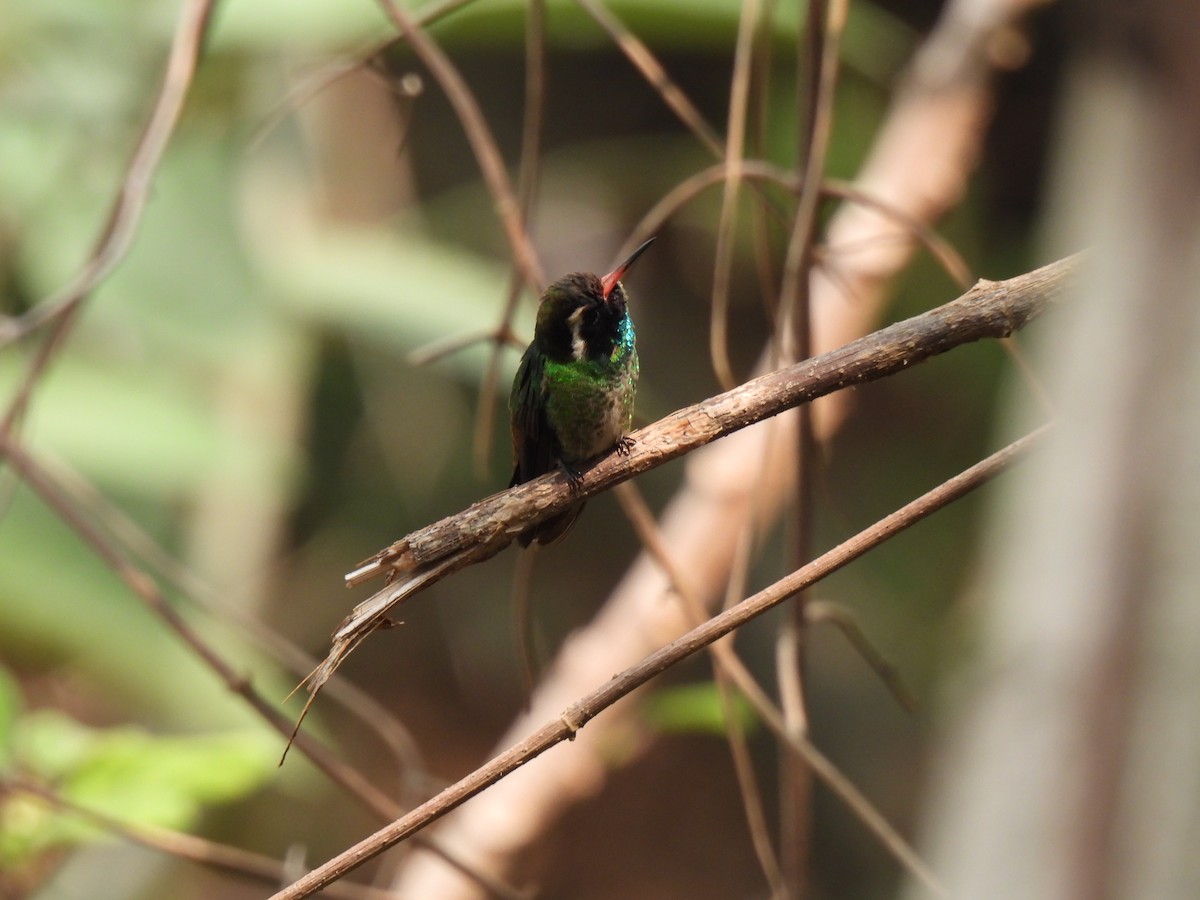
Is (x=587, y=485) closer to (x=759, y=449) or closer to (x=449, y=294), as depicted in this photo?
(x=759, y=449)

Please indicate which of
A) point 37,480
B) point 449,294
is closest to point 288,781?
point 449,294

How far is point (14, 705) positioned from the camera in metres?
2.99

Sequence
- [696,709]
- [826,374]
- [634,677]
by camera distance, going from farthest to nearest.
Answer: [696,709], [826,374], [634,677]

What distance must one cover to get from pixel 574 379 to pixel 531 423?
0.13 metres

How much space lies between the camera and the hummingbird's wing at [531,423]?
98.3 inches

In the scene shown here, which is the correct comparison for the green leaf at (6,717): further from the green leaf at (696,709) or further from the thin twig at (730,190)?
the thin twig at (730,190)

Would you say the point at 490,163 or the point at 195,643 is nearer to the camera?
the point at 195,643

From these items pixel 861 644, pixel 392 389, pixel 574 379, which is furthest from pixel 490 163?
pixel 392 389

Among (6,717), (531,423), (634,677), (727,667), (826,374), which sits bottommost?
(634,677)

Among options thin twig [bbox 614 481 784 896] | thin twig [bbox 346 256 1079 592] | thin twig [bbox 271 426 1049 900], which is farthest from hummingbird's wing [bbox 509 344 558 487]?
thin twig [bbox 271 426 1049 900]

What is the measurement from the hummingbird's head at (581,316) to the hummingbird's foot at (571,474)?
379 millimetres

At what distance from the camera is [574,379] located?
2.54 m

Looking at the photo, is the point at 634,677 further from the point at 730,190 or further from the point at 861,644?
the point at 730,190

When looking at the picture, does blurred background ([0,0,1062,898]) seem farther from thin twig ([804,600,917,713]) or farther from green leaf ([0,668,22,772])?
thin twig ([804,600,917,713])
